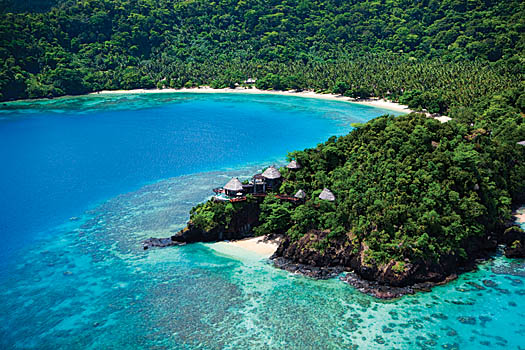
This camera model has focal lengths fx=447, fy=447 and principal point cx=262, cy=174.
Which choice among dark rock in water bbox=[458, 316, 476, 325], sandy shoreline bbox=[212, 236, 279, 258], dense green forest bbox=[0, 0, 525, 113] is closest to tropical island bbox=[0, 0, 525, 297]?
dense green forest bbox=[0, 0, 525, 113]

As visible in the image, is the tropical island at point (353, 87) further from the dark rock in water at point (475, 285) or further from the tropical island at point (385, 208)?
the dark rock in water at point (475, 285)

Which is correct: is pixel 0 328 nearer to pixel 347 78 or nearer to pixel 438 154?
pixel 438 154

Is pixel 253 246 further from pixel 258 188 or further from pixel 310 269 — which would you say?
pixel 310 269

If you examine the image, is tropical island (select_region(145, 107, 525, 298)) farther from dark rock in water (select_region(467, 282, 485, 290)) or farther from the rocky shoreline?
dark rock in water (select_region(467, 282, 485, 290))

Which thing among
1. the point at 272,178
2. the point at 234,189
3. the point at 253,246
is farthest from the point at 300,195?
the point at 253,246

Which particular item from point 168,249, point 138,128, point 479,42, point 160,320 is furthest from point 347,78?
point 160,320
